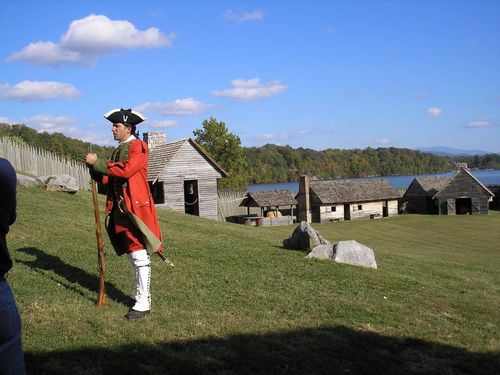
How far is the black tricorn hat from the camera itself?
6.69 meters

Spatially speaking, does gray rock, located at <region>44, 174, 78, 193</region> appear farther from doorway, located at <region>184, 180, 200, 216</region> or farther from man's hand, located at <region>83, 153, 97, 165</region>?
man's hand, located at <region>83, 153, 97, 165</region>

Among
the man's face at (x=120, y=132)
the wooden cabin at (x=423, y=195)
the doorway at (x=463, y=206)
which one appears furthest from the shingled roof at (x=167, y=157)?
the doorway at (x=463, y=206)

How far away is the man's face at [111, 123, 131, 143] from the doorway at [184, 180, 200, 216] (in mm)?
29388

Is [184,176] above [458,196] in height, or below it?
above

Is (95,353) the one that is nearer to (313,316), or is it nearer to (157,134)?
(313,316)

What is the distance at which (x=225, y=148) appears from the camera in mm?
64625

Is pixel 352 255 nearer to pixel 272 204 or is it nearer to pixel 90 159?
pixel 90 159

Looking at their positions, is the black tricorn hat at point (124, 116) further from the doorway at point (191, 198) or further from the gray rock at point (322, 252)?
the doorway at point (191, 198)

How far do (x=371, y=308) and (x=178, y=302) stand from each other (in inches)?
116

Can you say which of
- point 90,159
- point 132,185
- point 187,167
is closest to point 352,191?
point 187,167

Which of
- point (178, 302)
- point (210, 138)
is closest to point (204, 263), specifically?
point (178, 302)

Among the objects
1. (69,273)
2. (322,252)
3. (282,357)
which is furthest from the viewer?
(322,252)

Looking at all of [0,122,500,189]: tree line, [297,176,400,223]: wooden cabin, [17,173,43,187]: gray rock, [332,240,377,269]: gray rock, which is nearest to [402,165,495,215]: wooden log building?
[297,176,400,223]: wooden cabin

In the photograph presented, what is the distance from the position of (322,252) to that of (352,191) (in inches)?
1751
